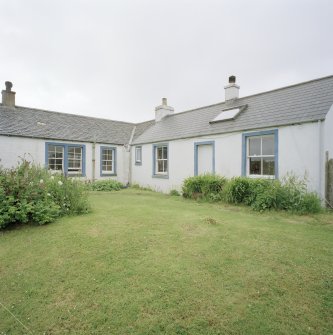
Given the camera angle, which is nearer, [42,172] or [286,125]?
[42,172]

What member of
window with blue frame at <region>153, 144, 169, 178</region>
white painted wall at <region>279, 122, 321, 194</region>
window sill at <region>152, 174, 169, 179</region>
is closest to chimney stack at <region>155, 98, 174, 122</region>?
window with blue frame at <region>153, 144, 169, 178</region>

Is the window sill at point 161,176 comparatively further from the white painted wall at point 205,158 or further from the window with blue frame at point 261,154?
the window with blue frame at point 261,154

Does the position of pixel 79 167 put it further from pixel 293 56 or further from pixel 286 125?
pixel 293 56

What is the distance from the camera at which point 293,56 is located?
40.6 feet

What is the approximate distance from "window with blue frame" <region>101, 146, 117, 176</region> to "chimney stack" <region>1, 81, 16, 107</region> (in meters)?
7.04

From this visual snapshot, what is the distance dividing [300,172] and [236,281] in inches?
274

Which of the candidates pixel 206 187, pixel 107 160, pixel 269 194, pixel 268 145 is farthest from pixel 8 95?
pixel 269 194

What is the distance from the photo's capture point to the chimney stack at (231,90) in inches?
551

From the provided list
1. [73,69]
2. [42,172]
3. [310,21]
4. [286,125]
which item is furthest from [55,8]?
[310,21]

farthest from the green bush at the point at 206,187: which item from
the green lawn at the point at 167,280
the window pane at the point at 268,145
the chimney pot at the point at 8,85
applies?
the chimney pot at the point at 8,85

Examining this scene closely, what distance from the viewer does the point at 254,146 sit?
10172 mm

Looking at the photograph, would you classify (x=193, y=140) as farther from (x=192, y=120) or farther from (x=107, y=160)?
(x=107, y=160)

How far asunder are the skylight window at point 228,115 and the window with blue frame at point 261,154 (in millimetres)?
1850

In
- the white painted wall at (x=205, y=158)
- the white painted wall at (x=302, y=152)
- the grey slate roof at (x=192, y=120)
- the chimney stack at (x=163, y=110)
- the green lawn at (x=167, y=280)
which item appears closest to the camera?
the green lawn at (x=167, y=280)
